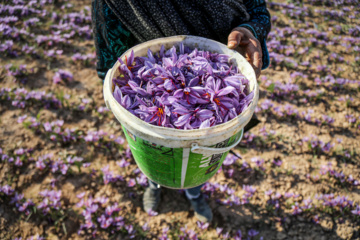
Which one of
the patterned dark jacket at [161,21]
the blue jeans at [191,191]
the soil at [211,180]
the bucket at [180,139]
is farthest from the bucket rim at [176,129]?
the soil at [211,180]

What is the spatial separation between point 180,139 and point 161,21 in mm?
966

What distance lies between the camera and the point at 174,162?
1603 millimetres

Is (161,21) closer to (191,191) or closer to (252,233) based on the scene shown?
(191,191)

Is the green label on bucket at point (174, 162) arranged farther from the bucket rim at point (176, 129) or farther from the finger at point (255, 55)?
the finger at point (255, 55)

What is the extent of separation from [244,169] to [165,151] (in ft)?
6.70

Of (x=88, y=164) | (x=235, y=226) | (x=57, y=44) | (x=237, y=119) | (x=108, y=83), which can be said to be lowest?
(x=235, y=226)

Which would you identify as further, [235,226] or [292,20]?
[292,20]

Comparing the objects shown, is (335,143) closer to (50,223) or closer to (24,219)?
(50,223)

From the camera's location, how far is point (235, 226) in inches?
109

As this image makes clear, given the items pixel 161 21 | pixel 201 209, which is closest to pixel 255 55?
pixel 161 21

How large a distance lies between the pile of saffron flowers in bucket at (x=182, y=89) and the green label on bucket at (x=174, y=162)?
163 mm

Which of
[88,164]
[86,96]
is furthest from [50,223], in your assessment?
[86,96]

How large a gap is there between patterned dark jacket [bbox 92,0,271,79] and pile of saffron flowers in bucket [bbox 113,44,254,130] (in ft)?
0.77

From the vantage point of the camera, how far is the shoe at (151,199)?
278 centimetres
